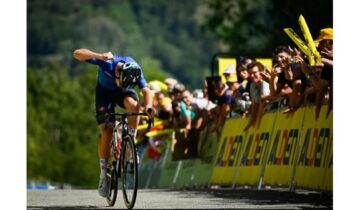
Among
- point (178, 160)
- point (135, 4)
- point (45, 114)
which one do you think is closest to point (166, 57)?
point (135, 4)

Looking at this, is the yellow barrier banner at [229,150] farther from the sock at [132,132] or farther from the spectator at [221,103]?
the sock at [132,132]

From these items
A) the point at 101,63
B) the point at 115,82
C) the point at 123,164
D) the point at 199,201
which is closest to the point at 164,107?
the point at 199,201

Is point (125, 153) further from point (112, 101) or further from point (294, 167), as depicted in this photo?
point (294, 167)

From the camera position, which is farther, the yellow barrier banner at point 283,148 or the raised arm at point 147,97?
the yellow barrier banner at point 283,148

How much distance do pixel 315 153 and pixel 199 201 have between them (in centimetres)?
120

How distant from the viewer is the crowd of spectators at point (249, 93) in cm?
1351

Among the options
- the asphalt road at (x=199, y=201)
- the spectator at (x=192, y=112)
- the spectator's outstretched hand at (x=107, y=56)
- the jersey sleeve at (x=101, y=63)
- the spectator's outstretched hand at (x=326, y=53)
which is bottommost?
the asphalt road at (x=199, y=201)

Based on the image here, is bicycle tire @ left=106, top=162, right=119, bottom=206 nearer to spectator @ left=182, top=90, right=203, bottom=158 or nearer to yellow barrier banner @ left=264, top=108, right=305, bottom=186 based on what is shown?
yellow barrier banner @ left=264, top=108, right=305, bottom=186

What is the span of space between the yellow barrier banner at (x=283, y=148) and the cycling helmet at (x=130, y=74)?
3.26m

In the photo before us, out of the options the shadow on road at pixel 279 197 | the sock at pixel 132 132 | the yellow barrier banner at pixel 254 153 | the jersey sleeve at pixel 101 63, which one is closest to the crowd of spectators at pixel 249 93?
the yellow barrier banner at pixel 254 153

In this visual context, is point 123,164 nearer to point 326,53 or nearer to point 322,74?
point 322,74

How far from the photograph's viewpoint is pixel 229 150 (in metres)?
17.7

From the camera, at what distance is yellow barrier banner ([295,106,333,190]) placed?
1362cm

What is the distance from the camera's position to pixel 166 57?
184 metres
